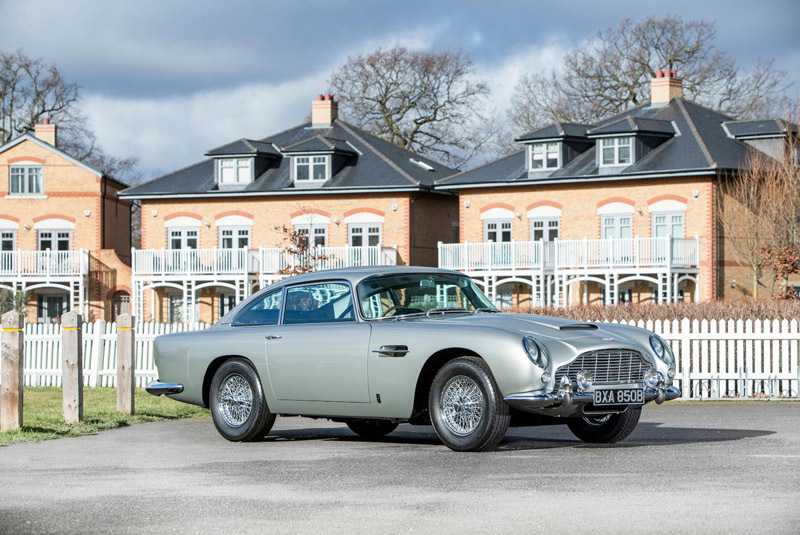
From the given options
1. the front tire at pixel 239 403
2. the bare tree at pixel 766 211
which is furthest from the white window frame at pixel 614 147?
the front tire at pixel 239 403

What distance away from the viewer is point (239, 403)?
37.7 feet

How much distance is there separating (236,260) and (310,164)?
5.25 meters

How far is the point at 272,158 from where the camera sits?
49438 millimetres

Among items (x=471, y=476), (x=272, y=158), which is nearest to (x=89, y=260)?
(x=272, y=158)

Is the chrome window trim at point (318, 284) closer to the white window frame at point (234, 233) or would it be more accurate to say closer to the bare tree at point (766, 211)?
the bare tree at point (766, 211)

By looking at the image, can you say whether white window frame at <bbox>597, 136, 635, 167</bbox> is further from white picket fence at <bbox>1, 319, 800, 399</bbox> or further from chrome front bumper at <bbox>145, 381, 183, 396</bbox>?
chrome front bumper at <bbox>145, 381, 183, 396</bbox>

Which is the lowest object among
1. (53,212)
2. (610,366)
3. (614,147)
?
(610,366)

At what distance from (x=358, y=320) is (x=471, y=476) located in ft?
9.09

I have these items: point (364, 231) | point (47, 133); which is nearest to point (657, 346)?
point (364, 231)

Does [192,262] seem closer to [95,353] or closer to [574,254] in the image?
[574,254]

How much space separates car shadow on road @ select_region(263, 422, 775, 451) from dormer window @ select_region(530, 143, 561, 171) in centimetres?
3220

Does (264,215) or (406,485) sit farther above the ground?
(264,215)

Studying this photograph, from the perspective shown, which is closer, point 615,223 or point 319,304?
point 319,304

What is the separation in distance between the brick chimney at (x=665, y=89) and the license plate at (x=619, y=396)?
38.2 meters
